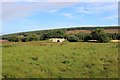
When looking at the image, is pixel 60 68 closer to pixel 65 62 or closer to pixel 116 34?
pixel 65 62

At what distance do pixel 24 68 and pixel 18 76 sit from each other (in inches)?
82.3

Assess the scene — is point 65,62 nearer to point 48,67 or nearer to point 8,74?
point 48,67

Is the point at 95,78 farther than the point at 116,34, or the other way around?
the point at 116,34

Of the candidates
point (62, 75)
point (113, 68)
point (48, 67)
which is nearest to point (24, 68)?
point (48, 67)

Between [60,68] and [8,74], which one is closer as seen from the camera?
[8,74]

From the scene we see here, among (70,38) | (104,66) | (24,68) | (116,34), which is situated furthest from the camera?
(116,34)

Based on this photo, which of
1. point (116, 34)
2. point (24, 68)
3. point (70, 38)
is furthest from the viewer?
point (116, 34)

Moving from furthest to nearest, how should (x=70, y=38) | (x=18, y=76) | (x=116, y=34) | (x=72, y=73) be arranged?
(x=116, y=34), (x=70, y=38), (x=72, y=73), (x=18, y=76)

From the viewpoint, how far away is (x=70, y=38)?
6931 cm

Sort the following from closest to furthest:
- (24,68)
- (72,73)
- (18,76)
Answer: (18,76) → (72,73) → (24,68)

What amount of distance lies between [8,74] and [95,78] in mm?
4023

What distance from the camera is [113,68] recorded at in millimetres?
13406

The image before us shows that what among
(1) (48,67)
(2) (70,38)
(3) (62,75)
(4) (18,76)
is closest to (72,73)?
(3) (62,75)

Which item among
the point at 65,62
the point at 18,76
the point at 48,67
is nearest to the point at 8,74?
the point at 18,76
